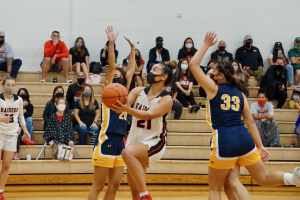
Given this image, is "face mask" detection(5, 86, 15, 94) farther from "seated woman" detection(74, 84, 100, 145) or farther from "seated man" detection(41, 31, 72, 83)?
"seated man" detection(41, 31, 72, 83)

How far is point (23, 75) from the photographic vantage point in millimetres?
10156

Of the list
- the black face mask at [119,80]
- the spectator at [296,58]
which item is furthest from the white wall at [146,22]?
the black face mask at [119,80]

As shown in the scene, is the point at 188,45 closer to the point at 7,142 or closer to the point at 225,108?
the point at 7,142

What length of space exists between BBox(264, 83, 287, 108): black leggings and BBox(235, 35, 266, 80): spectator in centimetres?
157

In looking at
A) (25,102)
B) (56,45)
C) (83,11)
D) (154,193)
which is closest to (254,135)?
(154,193)

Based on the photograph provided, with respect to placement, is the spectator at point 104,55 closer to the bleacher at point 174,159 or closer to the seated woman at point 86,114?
the bleacher at point 174,159

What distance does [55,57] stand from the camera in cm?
989

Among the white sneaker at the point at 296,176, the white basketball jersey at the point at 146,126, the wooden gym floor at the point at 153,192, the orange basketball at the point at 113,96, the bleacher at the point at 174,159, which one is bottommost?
the wooden gym floor at the point at 153,192

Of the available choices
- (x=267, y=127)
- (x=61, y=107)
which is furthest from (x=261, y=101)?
(x=61, y=107)

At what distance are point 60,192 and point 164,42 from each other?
6404 millimetres

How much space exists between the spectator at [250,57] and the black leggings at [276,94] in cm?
157

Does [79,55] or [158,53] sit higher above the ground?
[158,53]

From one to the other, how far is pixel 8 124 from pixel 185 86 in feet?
15.1

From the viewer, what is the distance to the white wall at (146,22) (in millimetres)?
10898
